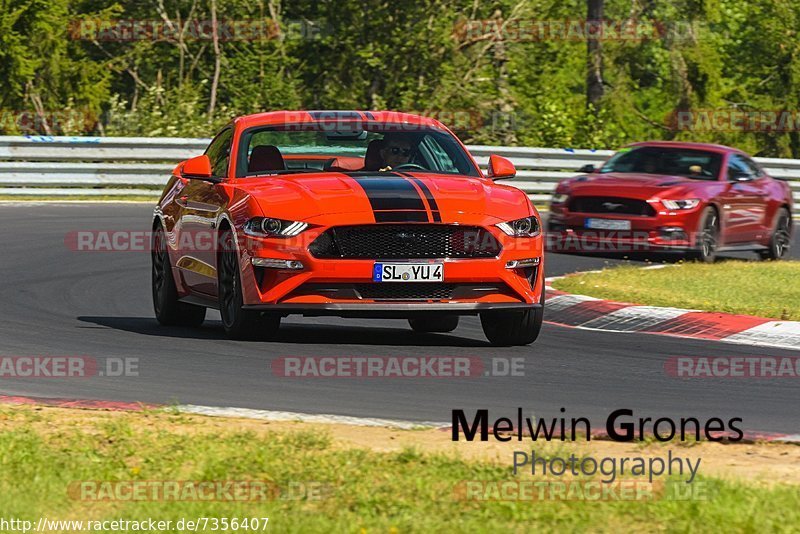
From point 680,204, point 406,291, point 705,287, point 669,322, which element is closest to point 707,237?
point 680,204

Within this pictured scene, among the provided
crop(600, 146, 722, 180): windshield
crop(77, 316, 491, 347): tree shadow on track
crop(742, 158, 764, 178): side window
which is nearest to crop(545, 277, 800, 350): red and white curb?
crop(77, 316, 491, 347): tree shadow on track

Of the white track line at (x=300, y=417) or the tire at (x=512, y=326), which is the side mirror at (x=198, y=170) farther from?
the white track line at (x=300, y=417)

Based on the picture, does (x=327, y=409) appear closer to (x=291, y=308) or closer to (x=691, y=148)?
(x=291, y=308)

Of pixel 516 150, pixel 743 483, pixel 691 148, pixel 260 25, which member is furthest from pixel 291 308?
pixel 260 25

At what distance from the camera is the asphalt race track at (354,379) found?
7992 mm

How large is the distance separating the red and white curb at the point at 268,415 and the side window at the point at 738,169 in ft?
42.8

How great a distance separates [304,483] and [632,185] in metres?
13.7

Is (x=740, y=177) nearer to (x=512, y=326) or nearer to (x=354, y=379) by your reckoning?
(x=512, y=326)

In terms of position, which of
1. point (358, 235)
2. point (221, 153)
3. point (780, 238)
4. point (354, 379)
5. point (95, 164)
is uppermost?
point (221, 153)

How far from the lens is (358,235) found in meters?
9.77

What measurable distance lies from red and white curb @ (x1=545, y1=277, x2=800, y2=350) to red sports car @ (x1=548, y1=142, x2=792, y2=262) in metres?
5.38

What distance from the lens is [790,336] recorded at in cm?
1120

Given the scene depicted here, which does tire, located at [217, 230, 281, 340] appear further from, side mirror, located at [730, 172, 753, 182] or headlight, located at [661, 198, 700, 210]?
side mirror, located at [730, 172, 753, 182]

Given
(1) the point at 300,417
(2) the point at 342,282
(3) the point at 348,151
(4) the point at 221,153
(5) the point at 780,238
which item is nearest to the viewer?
(1) the point at 300,417
